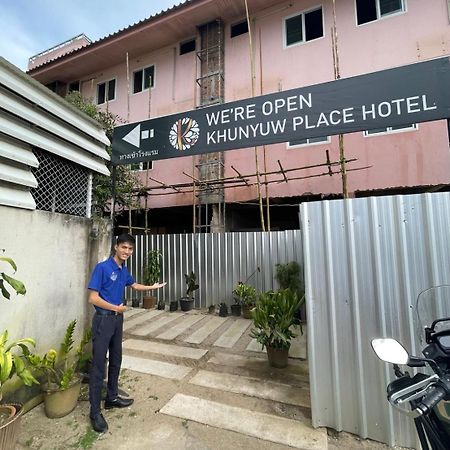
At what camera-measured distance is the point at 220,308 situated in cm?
673

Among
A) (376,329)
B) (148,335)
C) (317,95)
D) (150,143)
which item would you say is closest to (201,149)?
(150,143)

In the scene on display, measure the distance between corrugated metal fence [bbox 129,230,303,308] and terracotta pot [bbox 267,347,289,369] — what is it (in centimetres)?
308

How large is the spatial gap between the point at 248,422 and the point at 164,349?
2210mm

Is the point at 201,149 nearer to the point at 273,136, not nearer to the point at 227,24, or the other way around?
the point at 273,136

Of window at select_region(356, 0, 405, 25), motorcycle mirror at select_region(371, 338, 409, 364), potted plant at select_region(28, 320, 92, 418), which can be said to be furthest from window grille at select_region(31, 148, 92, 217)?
window at select_region(356, 0, 405, 25)

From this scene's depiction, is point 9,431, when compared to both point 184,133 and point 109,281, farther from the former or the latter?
point 184,133

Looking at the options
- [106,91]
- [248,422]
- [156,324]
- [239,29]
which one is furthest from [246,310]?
[106,91]

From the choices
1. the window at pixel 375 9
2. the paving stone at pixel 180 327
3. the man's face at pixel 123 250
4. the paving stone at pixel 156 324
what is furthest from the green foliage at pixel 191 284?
the window at pixel 375 9

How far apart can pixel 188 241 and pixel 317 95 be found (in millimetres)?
5675

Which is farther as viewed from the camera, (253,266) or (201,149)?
(253,266)

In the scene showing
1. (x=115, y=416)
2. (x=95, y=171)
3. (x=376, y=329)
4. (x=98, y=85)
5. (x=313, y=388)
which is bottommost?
(x=115, y=416)

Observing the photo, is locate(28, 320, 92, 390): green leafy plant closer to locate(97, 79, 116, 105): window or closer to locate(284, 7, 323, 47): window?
locate(284, 7, 323, 47): window

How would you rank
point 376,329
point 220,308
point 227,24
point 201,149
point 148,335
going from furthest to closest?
point 227,24 → point 220,308 → point 148,335 → point 201,149 → point 376,329

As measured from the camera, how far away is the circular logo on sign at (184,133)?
3355mm
